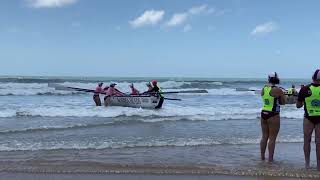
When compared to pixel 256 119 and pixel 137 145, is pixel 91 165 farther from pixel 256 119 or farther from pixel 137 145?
pixel 256 119

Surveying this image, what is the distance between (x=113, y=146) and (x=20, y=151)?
199cm

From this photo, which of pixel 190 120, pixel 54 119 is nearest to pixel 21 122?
pixel 54 119

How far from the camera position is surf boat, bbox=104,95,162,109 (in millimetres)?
23516

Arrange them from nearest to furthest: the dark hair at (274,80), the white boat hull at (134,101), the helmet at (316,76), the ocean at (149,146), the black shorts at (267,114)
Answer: the helmet at (316,76)
the ocean at (149,146)
the dark hair at (274,80)
the black shorts at (267,114)
the white boat hull at (134,101)

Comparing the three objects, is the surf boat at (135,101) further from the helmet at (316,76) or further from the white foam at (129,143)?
the helmet at (316,76)

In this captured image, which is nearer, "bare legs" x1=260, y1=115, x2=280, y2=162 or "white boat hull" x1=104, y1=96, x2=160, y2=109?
"bare legs" x1=260, y1=115, x2=280, y2=162

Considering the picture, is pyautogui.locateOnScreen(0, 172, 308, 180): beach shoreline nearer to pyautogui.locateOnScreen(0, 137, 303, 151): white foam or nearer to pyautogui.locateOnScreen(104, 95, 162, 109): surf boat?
pyautogui.locateOnScreen(0, 137, 303, 151): white foam

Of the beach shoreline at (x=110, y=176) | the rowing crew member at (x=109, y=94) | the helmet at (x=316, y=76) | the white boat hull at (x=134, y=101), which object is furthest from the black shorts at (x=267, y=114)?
the rowing crew member at (x=109, y=94)

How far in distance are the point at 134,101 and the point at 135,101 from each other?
70mm

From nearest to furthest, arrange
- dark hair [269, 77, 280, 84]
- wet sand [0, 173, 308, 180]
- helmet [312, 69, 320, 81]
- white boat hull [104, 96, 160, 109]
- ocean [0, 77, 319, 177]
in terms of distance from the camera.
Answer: wet sand [0, 173, 308, 180] → helmet [312, 69, 320, 81] → ocean [0, 77, 319, 177] → dark hair [269, 77, 280, 84] → white boat hull [104, 96, 160, 109]

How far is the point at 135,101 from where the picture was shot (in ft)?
78.3

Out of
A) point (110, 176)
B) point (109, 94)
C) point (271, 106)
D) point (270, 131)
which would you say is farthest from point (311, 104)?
point (109, 94)

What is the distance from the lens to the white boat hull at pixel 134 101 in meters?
23.5

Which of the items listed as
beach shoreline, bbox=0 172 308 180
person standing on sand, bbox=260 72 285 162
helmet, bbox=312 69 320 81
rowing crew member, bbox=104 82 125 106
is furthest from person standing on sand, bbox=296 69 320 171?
rowing crew member, bbox=104 82 125 106
